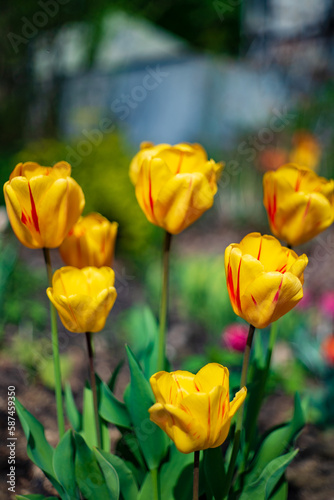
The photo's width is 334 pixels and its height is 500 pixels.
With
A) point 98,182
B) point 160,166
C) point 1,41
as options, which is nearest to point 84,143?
point 98,182

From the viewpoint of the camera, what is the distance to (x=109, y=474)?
889 mm

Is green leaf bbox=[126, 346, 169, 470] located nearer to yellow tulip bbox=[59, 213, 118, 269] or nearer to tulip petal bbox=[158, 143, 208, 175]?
yellow tulip bbox=[59, 213, 118, 269]

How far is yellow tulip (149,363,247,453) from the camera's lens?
2.30 feet

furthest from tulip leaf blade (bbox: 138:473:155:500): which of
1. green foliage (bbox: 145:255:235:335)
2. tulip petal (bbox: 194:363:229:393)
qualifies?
green foliage (bbox: 145:255:235:335)

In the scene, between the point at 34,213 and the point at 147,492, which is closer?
the point at 34,213

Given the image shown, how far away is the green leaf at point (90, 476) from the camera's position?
946mm

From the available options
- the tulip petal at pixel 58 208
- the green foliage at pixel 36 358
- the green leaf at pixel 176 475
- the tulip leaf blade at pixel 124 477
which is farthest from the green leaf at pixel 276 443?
the green foliage at pixel 36 358

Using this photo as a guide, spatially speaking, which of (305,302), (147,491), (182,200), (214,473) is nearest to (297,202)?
(182,200)

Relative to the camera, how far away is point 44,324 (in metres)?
2.79

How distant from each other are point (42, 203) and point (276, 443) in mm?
713

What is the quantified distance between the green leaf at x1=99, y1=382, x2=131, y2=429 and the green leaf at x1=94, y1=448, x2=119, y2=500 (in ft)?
0.46

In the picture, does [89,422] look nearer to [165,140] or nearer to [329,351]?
[329,351]

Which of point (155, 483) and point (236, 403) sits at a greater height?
point (236, 403)

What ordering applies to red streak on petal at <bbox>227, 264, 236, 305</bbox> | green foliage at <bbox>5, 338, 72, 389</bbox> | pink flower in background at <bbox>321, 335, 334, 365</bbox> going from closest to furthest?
red streak on petal at <bbox>227, 264, 236, 305</bbox>, pink flower in background at <bbox>321, 335, 334, 365</bbox>, green foliage at <bbox>5, 338, 72, 389</bbox>
